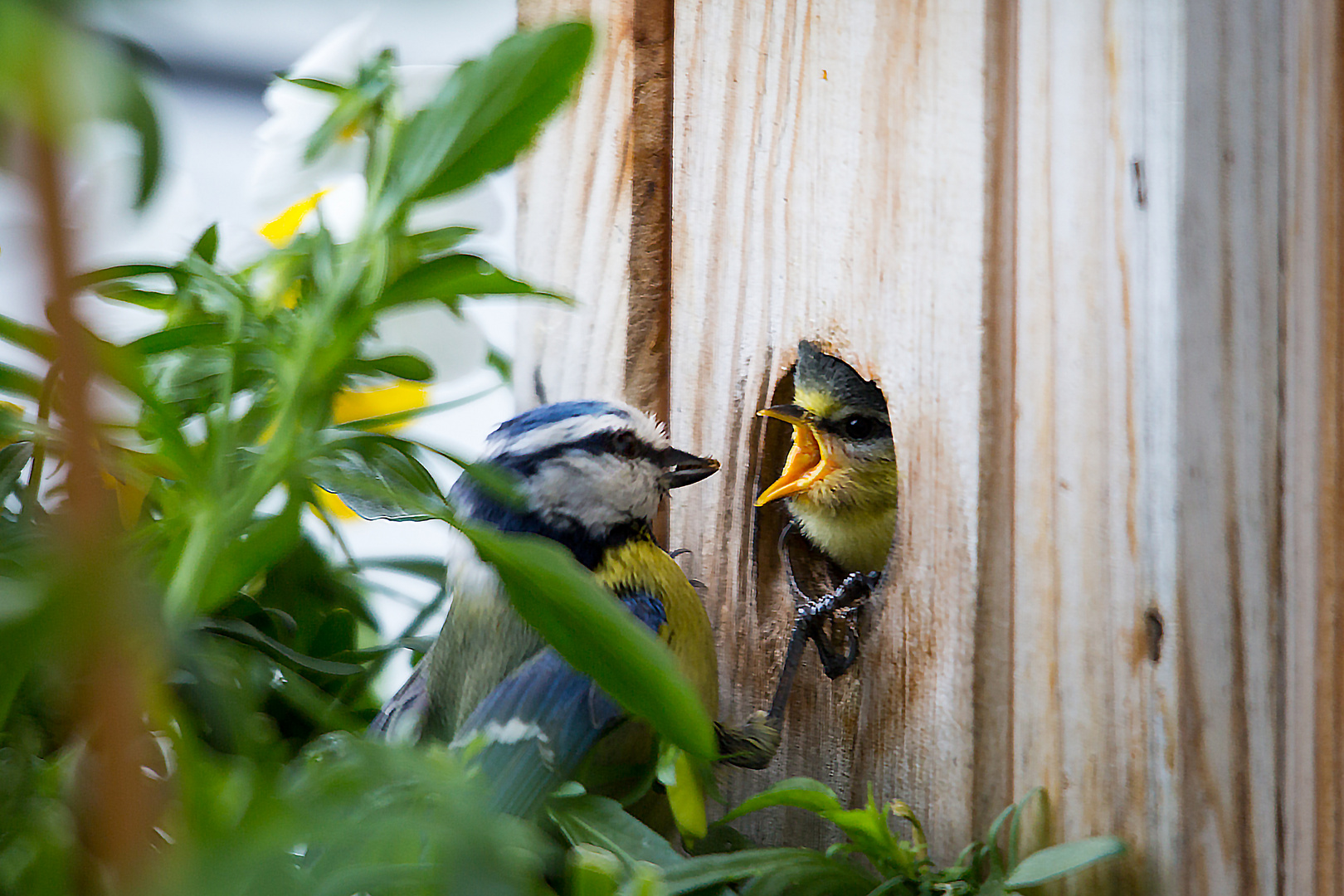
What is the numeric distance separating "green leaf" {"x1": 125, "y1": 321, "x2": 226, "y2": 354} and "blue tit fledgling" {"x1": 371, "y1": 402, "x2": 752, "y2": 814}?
0.19 m

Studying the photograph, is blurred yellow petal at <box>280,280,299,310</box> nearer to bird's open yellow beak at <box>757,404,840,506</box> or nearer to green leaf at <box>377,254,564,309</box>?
green leaf at <box>377,254,564,309</box>

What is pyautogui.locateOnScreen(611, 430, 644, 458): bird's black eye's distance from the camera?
2.58 feet

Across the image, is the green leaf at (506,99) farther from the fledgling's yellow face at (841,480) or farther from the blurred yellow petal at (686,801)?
the fledgling's yellow face at (841,480)

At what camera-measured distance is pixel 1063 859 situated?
0.44 m

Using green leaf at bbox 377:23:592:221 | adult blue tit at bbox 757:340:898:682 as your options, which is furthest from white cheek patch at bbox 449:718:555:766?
green leaf at bbox 377:23:592:221

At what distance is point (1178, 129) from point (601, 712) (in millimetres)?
402

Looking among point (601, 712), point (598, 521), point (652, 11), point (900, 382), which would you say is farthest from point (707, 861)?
point (652, 11)

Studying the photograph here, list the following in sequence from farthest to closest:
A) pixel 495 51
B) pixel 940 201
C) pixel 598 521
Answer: pixel 598 521 → pixel 940 201 → pixel 495 51

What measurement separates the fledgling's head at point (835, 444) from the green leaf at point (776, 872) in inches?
12.3

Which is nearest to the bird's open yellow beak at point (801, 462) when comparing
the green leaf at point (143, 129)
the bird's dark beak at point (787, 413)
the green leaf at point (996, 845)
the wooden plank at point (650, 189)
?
the bird's dark beak at point (787, 413)

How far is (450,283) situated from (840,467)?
21.6 inches

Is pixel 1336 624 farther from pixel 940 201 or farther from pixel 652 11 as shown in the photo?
pixel 652 11

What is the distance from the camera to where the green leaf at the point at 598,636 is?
282 millimetres

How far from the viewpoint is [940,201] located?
1.92 feet
